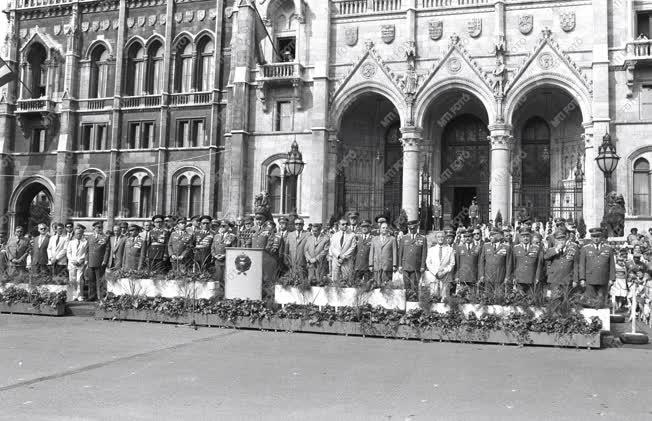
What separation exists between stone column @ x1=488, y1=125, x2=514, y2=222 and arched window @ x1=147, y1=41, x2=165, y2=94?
21.3 m

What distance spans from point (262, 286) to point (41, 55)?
35.8 meters

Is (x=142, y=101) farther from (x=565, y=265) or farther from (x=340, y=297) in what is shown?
(x=565, y=265)

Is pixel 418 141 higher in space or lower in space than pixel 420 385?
higher

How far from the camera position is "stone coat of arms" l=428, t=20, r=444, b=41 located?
29.6m

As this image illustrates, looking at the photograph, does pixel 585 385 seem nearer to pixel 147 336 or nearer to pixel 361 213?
pixel 147 336

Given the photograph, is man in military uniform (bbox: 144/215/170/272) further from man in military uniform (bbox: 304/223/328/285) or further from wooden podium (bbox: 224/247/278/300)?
man in military uniform (bbox: 304/223/328/285)

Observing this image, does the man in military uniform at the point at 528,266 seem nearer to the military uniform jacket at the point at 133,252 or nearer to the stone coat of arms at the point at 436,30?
the military uniform jacket at the point at 133,252

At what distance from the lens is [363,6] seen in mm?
30953

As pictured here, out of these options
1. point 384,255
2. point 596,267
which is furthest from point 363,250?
point 596,267

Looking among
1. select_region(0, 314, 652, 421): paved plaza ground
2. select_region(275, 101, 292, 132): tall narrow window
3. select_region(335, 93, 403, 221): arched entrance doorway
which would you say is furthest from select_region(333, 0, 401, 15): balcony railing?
select_region(0, 314, 652, 421): paved plaza ground

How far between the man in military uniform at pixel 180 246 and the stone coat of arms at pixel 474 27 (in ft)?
61.7

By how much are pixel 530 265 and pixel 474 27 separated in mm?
18927

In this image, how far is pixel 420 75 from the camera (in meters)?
29.7

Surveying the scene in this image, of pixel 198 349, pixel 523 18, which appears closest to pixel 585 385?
pixel 198 349
